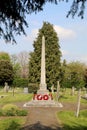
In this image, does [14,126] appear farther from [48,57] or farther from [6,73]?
[6,73]

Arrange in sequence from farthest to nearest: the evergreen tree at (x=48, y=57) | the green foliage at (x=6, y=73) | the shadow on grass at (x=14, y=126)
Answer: the green foliage at (x=6, y=73), the evergreen tree at (x=48, y=57), the shadow on grass at (x=14, y=126)

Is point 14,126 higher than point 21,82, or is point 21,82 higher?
point 21,82

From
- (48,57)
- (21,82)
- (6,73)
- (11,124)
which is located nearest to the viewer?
(11,124)

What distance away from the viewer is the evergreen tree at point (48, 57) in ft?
231

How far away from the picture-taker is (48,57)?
7169 centimetres

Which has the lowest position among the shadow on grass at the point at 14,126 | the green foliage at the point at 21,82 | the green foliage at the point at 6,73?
the shadow on grass at the point at 14,126

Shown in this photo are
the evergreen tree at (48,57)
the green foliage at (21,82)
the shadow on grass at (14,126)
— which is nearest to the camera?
the shadow on grass at (14,126)

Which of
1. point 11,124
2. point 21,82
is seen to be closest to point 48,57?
point 21,82

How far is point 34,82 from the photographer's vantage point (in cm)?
6938

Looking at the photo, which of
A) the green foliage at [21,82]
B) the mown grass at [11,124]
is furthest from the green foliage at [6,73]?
the mown grass at [11,124]

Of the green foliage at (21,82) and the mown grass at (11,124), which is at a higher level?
the green foliage at (21,82)

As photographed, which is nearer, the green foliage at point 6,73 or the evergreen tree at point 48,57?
the evergreen tree at point 48,57

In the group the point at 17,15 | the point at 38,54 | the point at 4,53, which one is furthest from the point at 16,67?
the point at 17,15

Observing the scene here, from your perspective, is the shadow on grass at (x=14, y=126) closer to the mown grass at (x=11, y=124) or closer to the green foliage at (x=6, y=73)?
the mown grass at (x=11, y=124)
